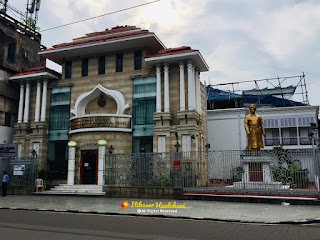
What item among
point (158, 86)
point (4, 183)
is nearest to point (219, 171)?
point (158, 86)

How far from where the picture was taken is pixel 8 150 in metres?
23.5

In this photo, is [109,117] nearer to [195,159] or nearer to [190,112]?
[190,112]

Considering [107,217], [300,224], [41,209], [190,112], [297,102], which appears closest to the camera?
[300,224]

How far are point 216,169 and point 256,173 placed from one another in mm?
2374

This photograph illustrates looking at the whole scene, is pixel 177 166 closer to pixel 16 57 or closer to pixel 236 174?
pixel 236 174

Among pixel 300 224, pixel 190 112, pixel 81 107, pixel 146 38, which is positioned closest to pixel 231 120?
pixel 190 112

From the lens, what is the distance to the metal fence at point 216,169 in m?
17.0

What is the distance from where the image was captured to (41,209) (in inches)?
587

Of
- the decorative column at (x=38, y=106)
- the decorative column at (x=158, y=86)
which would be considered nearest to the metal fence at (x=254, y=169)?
the decorative column at (x=158, y=86)

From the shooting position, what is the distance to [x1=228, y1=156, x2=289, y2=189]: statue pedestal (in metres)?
17.1

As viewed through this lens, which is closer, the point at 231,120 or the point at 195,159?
the point at 195,159

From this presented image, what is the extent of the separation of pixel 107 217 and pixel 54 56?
20.0 metres

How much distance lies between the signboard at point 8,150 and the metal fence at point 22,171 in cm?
47

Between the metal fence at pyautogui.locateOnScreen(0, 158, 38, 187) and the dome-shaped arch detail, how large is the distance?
5.59 metres
